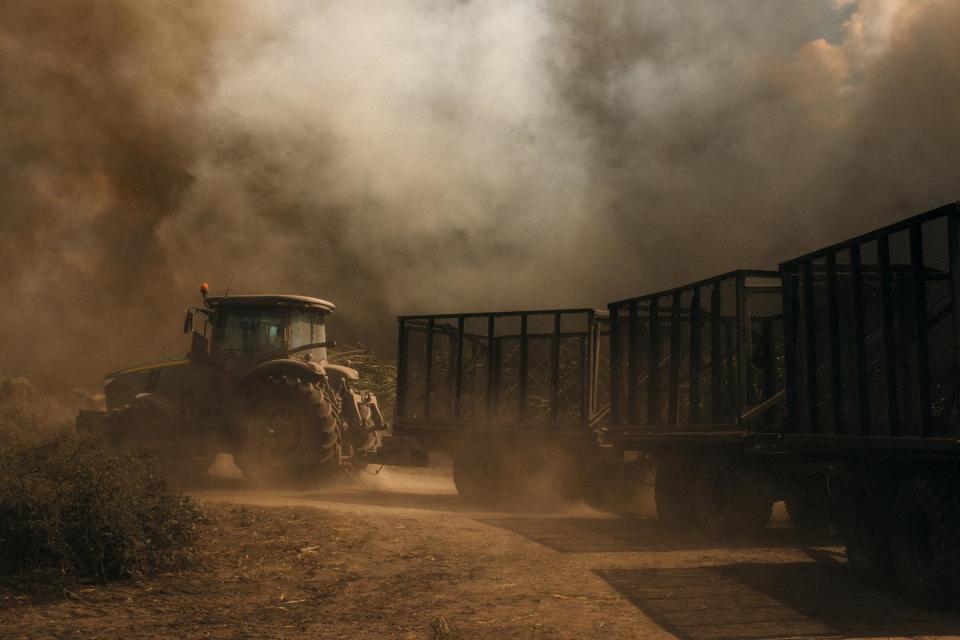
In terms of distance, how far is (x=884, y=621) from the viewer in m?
6.87

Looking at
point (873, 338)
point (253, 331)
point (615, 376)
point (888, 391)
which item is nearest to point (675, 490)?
point (615, 376)

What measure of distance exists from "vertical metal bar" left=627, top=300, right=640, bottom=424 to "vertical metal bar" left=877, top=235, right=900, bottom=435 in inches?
208

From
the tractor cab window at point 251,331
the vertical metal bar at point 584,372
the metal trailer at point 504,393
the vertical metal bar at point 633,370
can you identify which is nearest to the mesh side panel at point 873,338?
the vertical metal bar at point 633,370

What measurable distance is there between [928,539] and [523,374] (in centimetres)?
829

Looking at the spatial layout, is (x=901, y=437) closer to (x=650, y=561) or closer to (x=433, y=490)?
(x=650, y=561)

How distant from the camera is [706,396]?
11.5m

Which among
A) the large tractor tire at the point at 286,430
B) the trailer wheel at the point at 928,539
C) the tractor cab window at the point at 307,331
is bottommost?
the trailer wheel at the point at 928,539

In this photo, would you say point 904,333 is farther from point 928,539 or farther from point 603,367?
point 603,367

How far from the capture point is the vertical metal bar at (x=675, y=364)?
39.2 feet

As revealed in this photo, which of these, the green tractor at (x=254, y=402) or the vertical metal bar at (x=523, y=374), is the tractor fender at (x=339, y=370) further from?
the vertical metal bar at (x=523, y=374)

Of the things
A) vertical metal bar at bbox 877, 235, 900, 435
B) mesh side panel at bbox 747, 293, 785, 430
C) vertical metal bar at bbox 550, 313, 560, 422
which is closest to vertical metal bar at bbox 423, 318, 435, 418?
vertical metal bar at bbox 550, 313, 560, 422

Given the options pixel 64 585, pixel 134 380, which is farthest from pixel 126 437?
pixel 64 585

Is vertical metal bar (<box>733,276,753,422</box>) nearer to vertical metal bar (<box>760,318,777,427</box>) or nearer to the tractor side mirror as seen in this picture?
vertical metal bar (<box>760,318,777,427</box>)

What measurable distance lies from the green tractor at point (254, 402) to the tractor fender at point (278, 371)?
0.02m
